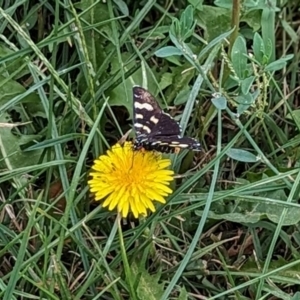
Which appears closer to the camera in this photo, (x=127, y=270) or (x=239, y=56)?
(x=127, y=270)

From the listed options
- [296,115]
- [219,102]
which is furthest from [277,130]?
[219,102]

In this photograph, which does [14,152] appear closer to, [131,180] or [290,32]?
[131,180]

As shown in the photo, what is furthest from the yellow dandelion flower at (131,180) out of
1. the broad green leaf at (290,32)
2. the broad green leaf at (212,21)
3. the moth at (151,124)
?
the broad green leaf at (290,32)

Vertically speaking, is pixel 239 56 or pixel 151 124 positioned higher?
pixel 239 56

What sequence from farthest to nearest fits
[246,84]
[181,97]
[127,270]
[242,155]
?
[181,97] < [242,155] < [246,84] < [127,270]

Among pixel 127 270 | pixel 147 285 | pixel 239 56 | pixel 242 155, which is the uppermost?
pixel 239 56

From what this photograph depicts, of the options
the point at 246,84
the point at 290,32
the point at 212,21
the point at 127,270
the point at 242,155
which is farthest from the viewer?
the point at 290,32

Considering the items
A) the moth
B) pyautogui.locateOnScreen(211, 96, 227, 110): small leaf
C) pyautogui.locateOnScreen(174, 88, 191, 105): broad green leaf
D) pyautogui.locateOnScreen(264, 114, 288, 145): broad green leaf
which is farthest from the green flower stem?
pyautogui.locateOnScreen(264, 114, 288, 145): broad green leaf
